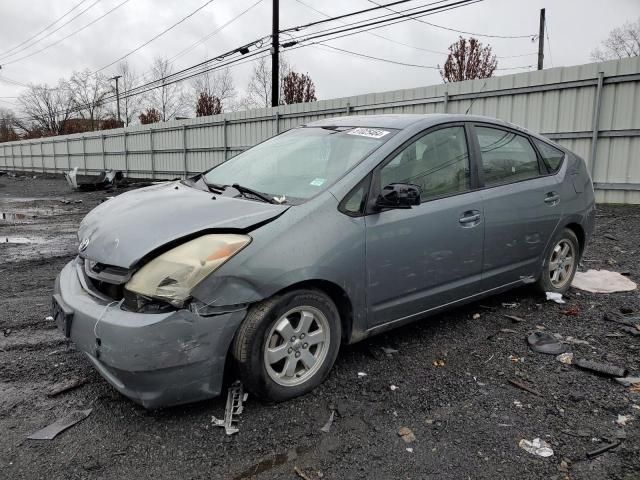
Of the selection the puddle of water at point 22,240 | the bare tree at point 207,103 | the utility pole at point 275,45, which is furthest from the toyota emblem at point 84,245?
the bare tree at point 207,103

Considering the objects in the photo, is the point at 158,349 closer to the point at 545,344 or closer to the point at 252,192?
the point at 252,192

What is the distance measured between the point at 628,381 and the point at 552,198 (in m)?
1.70

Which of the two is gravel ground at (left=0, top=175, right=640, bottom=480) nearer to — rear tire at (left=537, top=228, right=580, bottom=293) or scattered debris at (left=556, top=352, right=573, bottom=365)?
scattered debris at (left=556, top=352, right=573, bottom=365)

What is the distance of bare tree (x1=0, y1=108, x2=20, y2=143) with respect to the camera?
72.3 m

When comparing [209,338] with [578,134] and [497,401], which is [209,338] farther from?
[578,134]

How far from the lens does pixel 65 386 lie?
3057 mm

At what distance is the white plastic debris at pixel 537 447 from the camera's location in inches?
95.5

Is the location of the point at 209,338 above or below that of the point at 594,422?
above

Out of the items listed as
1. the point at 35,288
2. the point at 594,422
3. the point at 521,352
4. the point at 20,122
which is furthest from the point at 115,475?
the point at 20,122

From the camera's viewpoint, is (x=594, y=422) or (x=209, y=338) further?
(x=594, y=422)

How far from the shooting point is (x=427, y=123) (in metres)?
3.59

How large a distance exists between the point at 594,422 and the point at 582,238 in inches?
97.3

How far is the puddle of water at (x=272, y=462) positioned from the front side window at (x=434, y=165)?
5.43 feet

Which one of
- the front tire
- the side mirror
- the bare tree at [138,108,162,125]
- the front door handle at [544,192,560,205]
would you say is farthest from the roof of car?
the bare tree at [138,108,162,125]
